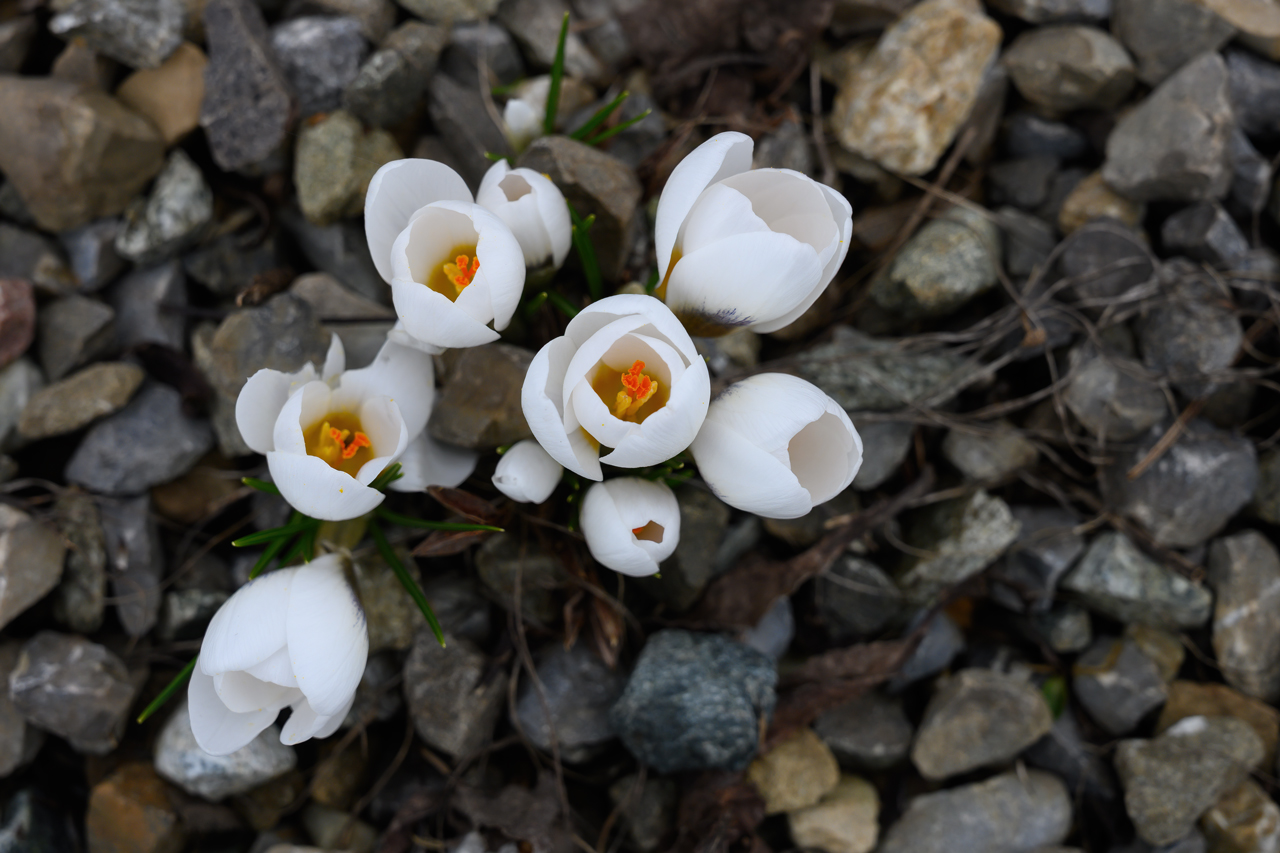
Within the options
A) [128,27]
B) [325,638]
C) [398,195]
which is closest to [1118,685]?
[325,638]

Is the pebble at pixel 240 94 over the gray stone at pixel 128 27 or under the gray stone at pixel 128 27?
under

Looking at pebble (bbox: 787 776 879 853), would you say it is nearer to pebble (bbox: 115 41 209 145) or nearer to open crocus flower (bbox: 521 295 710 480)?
open crocus flower (bbox: 521 295 710 480)

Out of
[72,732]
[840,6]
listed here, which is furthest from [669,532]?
[840,6]

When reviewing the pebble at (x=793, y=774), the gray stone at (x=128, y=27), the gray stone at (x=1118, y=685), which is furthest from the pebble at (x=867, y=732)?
the gray stone at (x=128, y=27)

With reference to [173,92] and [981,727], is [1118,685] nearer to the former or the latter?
[981,727]

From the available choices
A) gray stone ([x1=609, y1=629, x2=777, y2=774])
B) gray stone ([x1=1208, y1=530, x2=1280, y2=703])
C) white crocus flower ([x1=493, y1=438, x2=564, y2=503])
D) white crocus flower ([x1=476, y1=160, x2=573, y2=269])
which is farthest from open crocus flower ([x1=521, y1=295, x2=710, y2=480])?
gray stone ([x1=1208, y1=530, x2=1280, y2=703])

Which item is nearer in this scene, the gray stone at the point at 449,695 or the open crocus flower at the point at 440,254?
the open crocus flower at the point at 440,254

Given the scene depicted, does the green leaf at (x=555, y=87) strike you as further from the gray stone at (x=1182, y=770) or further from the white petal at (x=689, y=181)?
the gray stone at (x=1182, y=770)
